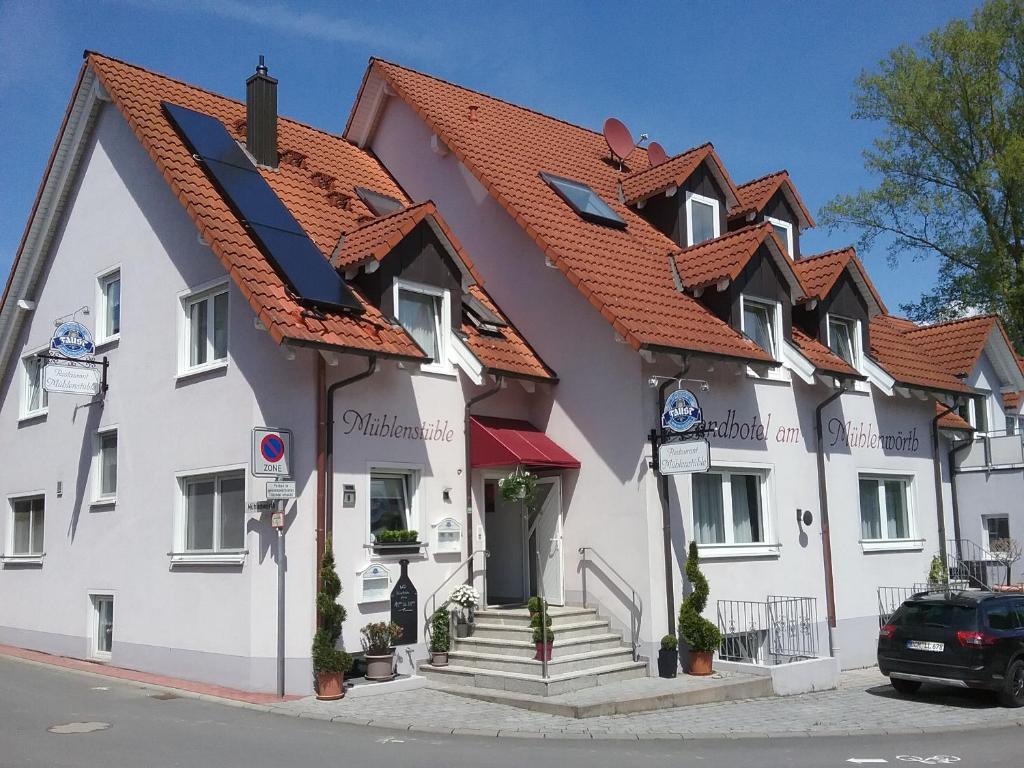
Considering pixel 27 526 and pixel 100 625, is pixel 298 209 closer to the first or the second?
pixel 100 625

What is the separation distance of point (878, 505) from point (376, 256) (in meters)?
11.8

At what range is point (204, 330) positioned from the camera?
626 inches

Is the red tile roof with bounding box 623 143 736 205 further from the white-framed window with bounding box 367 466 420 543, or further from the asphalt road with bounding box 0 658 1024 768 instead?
the asphalt road with bounding box 0 658 1024 768

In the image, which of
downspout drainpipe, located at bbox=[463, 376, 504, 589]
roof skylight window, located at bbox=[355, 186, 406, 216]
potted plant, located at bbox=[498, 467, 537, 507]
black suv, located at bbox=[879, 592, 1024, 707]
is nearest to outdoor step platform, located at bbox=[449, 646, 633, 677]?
downspout drainpipe, located at bbox=[463, 376, 504, 589]

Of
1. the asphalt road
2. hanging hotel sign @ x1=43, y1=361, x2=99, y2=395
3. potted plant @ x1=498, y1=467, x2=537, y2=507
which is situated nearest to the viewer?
the asphalt road

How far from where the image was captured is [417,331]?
53.6 ft

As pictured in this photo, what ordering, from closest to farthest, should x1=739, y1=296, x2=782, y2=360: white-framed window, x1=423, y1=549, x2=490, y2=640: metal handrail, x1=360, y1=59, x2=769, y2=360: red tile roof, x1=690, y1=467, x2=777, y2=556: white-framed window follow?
x1=423, y1=549, x2=490, y2=640: metal handrail → x1=360, y1=59, x2=769, y2=360: red tile roof → x1=690, y1=467, x2=777, y2=556: white-framed window → x1=739, y1=296, x2=782, y2=360: white-framed window

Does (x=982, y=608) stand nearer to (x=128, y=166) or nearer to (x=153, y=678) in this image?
(x=153, y=678)

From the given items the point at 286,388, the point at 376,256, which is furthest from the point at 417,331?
the point at 286,388

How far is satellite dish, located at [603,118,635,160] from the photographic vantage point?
2309 cm

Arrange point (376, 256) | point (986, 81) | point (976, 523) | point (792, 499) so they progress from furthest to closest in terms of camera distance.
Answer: point (986, 81) < point (976, 523) < point (792, 499) < point (376, 256)

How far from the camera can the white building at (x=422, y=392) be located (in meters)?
14.7

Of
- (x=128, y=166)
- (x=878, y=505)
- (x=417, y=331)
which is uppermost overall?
(x=128, y=166)

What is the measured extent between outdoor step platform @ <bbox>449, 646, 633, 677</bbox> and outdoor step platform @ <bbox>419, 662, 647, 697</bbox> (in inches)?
4.3
